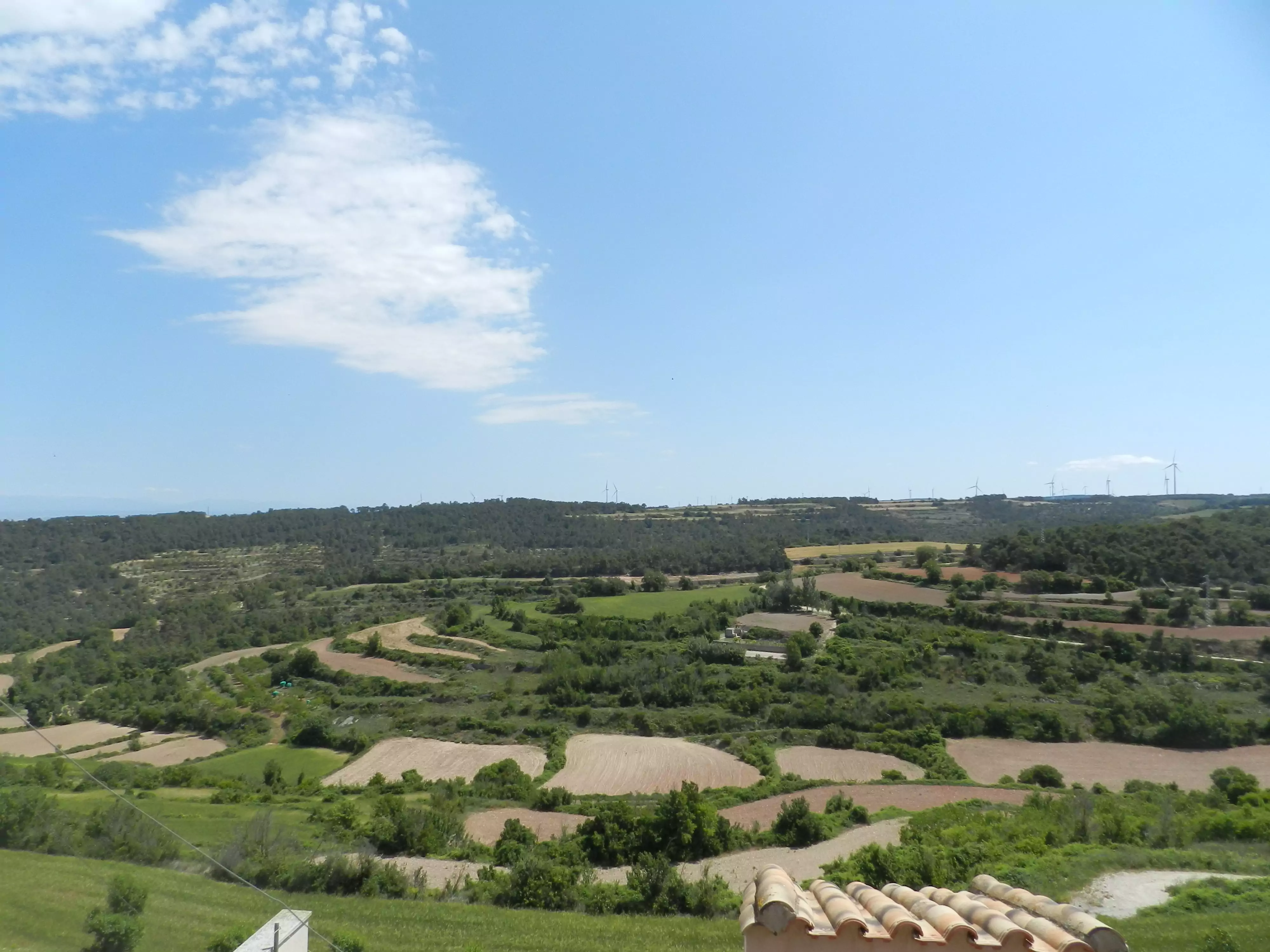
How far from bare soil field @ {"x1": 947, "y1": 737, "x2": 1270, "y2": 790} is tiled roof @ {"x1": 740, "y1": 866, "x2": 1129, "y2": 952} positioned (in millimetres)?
28734

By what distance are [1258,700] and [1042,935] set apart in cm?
4519

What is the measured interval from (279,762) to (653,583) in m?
52.2

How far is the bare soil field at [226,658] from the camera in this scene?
5491 cm

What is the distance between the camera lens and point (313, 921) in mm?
8820

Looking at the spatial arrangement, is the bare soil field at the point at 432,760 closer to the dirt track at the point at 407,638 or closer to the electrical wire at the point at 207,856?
the dirt track at the point at 407,638

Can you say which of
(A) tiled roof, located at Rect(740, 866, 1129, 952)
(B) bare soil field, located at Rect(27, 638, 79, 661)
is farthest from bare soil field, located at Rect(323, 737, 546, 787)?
(B) bare soil field, located at Rect(27, 638, 79, 661)

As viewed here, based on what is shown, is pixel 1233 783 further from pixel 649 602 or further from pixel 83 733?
pixel 649 602

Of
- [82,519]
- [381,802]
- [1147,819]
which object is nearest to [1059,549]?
[1147,819]

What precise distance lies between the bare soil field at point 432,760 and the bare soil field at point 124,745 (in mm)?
11377

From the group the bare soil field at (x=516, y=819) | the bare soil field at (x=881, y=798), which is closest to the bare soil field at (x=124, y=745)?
the bare soil field at (x=516, y=819)

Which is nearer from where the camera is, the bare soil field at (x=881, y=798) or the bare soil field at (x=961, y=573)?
Result: the bare soil field at (x=881, y=798)

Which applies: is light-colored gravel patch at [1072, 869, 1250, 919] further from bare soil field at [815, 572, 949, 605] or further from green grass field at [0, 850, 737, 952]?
bare soil field at [815, 572, 949, 605]

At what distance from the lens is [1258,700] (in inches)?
1500

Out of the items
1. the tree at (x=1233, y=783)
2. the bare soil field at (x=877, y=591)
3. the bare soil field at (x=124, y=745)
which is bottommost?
the bare soil field at (x=124, y=745)
